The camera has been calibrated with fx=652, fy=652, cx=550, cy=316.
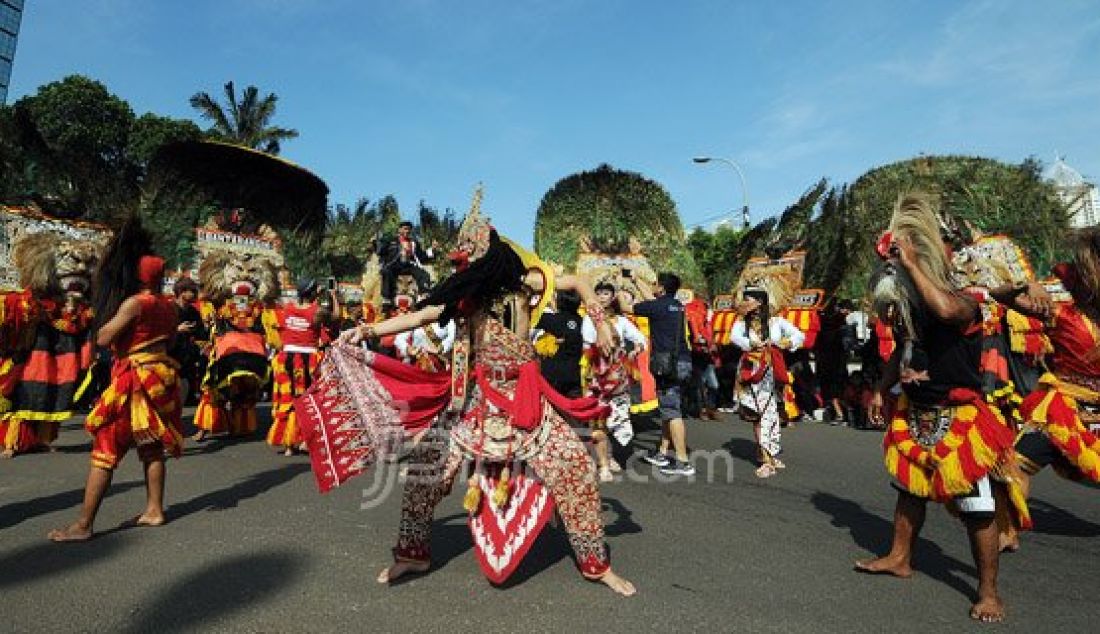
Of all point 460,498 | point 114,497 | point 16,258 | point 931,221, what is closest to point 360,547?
point 460,498

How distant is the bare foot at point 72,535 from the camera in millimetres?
4059

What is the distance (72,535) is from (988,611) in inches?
202

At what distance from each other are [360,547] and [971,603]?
3.34 m

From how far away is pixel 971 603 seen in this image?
10.6ft

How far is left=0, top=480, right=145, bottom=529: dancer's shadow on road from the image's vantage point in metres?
4.62

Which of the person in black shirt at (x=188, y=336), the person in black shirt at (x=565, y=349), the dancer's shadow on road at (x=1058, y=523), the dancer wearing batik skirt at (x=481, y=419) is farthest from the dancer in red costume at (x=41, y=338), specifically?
the dancer's shadow on road at (x=1058, y=523)

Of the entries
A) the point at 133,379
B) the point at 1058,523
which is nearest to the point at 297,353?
the point at 133,379

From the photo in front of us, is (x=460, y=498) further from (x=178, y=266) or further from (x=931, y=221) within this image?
(x=178, y=266)

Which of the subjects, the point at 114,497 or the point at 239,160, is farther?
the point at 239,160

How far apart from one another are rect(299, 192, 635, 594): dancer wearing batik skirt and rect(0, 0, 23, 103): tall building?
57285 mm

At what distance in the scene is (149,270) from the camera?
14.4ft

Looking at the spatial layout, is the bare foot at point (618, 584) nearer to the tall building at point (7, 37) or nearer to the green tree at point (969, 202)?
the green tree at point (969, 202)

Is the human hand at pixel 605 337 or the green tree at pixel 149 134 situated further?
the green tree at pixel 149 134

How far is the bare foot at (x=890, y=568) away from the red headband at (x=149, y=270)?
4802mm
